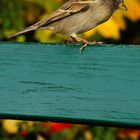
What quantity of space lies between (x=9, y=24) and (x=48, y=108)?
184 cm

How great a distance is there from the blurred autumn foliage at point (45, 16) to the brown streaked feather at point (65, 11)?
1.95 feet

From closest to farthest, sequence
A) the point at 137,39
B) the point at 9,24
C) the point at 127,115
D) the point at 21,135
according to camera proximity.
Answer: the point at 127,115 → the point at 21,135 → the point at 9,24 → the point at 137,39

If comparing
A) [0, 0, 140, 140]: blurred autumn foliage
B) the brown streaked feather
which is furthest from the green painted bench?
[0, 0, 140, 140]: blurred autumn foliage

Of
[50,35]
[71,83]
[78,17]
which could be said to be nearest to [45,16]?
[50,35]

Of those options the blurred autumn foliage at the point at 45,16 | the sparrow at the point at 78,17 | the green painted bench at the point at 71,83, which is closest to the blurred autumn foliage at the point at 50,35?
the blurred autumn foliage at the point at 45,16

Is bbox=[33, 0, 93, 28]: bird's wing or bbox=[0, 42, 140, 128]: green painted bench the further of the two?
bbox=[33, 0, 93, 28]: bird's wing

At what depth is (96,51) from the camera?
2.54m

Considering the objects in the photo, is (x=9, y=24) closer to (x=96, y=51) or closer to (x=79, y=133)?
(x=79, y=133)

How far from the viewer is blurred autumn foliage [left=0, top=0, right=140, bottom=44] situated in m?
3.95

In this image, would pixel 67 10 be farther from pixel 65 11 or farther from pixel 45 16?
pixel 45 16

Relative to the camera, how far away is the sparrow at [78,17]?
3131 mm

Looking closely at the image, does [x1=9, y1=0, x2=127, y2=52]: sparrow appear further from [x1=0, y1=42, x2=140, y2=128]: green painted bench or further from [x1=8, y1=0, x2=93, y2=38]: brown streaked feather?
[x1=0, y1=42, x2=140, y2=128]: green painted bench

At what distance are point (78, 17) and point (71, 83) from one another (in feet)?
2.52

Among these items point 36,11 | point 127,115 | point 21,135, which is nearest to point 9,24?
point 36,11
